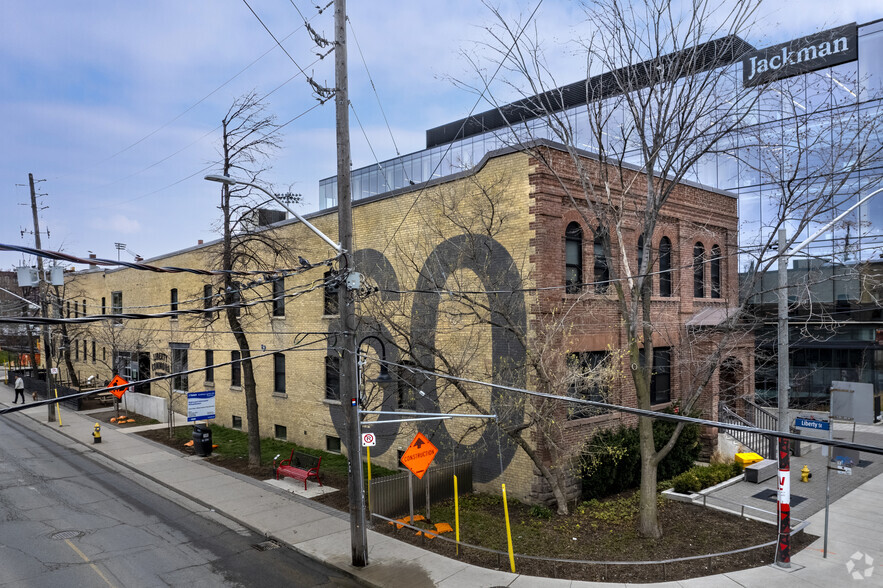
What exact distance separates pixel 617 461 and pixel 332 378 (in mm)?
10846

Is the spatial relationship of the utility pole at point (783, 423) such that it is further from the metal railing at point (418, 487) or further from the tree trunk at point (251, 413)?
the tree trunk at point (251, 413)

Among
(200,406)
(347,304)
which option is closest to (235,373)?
(200,406)

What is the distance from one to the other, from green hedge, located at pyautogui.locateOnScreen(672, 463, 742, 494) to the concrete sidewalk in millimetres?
2734

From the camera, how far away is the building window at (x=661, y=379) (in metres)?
20.0

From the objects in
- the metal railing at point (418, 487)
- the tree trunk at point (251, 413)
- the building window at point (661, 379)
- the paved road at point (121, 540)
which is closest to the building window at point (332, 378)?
the tree trunk at point (251, 413)

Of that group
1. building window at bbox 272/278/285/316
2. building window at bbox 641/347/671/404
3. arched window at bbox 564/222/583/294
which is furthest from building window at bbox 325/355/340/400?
building window at bbox 641/347/671/404

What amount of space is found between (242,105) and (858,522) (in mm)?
21149

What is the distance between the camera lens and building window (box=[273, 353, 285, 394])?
2534 centimetres

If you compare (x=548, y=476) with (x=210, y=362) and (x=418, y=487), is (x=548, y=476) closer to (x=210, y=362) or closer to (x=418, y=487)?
(x=418, y=487)

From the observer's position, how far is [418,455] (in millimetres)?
13141

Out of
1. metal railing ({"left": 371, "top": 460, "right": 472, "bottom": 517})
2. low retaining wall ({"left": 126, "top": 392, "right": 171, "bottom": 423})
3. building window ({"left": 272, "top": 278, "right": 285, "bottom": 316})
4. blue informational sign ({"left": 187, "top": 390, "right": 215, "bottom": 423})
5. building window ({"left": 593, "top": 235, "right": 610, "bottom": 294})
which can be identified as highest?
building window ({"left": 593, "top": 235, "right": 610, "bottom": 294})

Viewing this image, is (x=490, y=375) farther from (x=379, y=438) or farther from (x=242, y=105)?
(x=242, y=105)

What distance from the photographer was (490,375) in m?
16.7

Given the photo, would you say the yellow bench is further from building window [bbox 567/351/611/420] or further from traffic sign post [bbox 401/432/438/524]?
traffic sign post [bbox 401/432/438/524]
